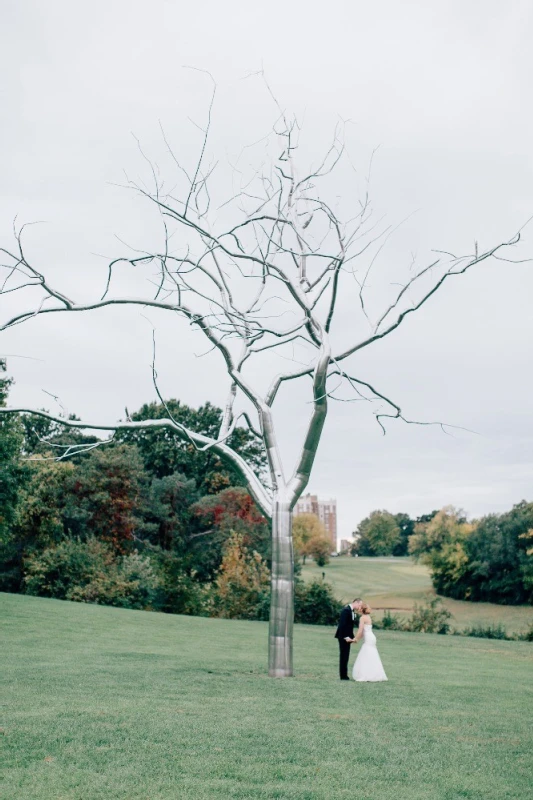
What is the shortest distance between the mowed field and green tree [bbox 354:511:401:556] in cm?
1227

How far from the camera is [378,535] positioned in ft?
373

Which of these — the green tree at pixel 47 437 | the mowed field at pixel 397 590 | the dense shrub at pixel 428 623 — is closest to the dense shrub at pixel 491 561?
the mowed field at pixel 397 590

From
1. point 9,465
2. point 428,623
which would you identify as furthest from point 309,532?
point 9,465

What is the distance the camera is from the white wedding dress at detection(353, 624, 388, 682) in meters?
16.2

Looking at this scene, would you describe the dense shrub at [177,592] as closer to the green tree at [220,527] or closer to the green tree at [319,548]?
the green tree at [220,527]

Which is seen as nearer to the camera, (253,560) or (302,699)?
A: (302,699)

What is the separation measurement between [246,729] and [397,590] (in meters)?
59.9

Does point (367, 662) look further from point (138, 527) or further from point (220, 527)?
point (220, 527)

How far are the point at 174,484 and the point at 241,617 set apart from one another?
15262 mm

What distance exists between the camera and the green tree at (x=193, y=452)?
5756cm

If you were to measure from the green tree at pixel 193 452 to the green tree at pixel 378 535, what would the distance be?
57465mm

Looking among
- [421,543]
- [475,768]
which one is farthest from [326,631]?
[421,543]

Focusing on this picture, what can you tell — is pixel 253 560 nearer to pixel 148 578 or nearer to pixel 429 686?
pixel 148 578

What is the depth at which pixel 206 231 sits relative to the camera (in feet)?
55.4
